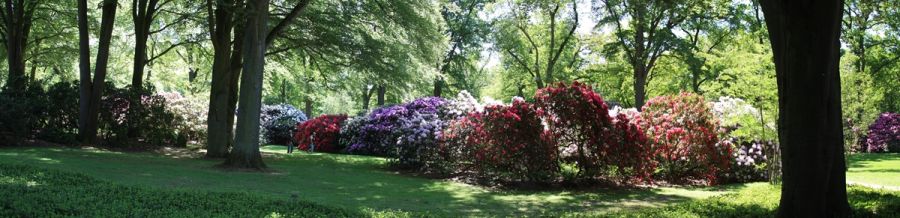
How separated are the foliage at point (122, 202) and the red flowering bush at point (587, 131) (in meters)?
5.40

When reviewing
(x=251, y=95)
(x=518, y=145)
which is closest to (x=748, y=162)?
(x=518, y=145)

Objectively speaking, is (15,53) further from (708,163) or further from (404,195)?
(708,163)

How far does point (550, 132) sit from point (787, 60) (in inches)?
220

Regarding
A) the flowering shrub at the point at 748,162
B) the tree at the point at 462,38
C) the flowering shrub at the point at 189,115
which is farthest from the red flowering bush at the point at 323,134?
the tree at the point at 462,38

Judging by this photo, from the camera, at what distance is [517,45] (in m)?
38.2

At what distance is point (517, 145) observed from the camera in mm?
10828

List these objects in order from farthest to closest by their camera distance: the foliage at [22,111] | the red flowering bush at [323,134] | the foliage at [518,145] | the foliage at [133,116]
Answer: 1. the red flowering bush at [323,134]
2. the foliage at [133,116]
3. the foliage at [22,111]
4. the foliage at [518,145]

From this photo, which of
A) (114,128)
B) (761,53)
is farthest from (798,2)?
(114,128)

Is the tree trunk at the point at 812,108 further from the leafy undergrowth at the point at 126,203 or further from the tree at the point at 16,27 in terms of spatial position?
the tree at the point at 16,27

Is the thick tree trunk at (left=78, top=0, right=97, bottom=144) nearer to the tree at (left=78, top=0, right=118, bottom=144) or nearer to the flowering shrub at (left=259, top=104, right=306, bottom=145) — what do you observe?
the tree at (left=78, top=0, right=118, bottom=144)

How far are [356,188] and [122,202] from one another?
4217 millimetres

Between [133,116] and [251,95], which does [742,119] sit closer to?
[251,95]

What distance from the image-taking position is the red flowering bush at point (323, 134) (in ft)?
71.5

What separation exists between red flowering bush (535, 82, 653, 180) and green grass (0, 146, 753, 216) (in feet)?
1.83
